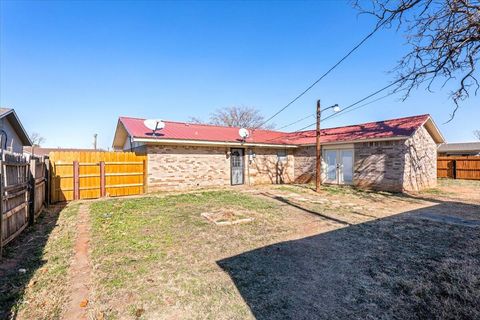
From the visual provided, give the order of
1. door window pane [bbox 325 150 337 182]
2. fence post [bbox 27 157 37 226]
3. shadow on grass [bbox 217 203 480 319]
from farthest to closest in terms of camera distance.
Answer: door window pane [bbox 325 150 337 182]
fence post [bbox 27 157 37 226]
shadow on grass [bbox 217 203 480 319]

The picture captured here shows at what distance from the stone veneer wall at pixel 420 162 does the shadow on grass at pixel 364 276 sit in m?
7.43

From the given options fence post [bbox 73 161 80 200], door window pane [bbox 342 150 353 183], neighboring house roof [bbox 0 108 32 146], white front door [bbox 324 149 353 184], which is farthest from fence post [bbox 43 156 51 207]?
door window pane [bbox 342 150 353 183]

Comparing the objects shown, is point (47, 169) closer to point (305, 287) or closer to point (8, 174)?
point (8, 174)

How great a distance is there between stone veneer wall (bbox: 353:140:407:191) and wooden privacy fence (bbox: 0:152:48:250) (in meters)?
13.9

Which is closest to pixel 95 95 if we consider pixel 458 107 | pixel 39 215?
pixel 39 215

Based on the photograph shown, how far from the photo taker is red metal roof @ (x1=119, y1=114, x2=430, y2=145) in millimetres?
12023

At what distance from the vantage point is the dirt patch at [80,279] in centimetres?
258

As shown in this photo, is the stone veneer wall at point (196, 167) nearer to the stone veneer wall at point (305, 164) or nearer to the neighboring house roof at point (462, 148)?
the stone veneer wall at point (305, 164)

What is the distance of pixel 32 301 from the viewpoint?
8.99 feet

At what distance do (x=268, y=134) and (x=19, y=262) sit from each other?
50.9 ft

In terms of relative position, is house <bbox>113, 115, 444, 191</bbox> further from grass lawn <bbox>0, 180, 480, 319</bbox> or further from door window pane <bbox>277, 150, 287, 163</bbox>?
grass lawn <bbox>0, 180, 480, 319</bbox>

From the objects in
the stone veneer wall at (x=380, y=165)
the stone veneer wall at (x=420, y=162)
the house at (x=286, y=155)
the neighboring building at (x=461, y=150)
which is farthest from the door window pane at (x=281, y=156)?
the neighboring building at (x=461, y=150)

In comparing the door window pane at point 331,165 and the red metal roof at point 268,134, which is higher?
the red metal roof at point 268,134

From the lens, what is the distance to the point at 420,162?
41.8 feet
